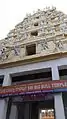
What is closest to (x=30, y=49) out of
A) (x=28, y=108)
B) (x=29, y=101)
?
(x=29, y=101)

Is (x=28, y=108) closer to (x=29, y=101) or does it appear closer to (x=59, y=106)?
(x=29, y=101)

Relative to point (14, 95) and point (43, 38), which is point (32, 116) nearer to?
point (14, 95)

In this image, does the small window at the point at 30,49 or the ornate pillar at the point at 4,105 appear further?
the small window at the point at 30,49

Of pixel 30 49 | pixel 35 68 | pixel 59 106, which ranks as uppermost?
pixel 30 49

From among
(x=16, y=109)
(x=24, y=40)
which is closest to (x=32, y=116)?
(x=16, y=109)

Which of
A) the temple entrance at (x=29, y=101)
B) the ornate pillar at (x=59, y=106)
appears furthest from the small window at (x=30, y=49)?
the ornate pillar at (x=59, y=106)

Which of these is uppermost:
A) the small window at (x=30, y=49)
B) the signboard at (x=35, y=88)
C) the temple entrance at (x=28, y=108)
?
the small window at (x=30, y=49)

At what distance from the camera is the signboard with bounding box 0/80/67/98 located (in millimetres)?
6375

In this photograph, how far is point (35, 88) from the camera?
22.0 ft

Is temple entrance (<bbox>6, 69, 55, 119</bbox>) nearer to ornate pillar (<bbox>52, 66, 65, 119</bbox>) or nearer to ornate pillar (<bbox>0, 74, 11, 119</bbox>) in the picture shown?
ornate pillar (<bbox>52, 66, 65, 119</bbox>)

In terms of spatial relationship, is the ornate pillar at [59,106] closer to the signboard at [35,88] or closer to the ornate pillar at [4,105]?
the signboard at [35,88]

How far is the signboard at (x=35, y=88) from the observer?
6.38 meters

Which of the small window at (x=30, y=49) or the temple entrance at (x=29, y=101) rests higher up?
the small window at (x=30, y=49)

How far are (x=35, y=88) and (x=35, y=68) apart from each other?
1.37 m
